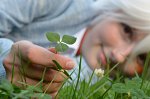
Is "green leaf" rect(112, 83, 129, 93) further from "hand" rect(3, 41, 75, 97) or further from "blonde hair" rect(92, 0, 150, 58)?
"blonde hair" rect(92, 0, 150, 58)

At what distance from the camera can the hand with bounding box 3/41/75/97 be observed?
753 millimetres

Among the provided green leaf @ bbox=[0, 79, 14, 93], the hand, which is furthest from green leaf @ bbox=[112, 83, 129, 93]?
green leaf @ bbox=[0, 79, 14, 93]

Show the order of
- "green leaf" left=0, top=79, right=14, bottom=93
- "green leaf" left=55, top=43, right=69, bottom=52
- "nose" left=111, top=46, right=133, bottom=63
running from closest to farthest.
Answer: "green leaf" left=0, top=79, right=14, bottom=93
"green leaf" left=55, top=43, right=69, bottom=52
"nose" left=111, top=46, right=133, bottom=63

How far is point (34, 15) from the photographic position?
1.79 metres

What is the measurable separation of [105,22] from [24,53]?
1246 mm

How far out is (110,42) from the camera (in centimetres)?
189

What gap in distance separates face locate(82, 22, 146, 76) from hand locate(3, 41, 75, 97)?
40.5 inches

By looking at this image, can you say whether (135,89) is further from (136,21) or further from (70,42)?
(136,21)

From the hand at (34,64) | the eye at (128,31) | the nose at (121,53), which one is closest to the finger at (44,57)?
the hand at (34,64)

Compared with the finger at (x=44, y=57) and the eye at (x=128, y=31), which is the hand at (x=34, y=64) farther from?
the eye at (x=128, y=31)

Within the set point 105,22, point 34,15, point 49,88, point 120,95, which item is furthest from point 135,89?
point 105,22

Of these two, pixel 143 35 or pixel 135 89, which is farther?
pixel 143 35

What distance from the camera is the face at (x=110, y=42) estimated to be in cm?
186

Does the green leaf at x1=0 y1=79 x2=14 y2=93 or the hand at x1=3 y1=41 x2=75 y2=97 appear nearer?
the green leaf at x1=0 y1=79 x2=14 y2=93
